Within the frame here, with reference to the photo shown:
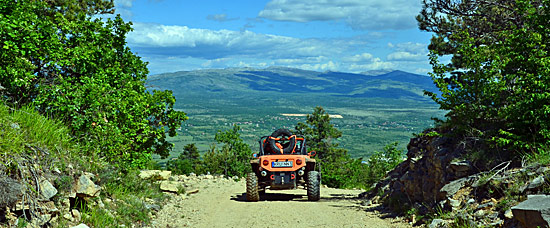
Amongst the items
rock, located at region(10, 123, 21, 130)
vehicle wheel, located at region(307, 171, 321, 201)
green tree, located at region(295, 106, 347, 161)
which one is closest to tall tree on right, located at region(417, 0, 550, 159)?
vehicle wheel, located at region(307, 171, 321, 201)

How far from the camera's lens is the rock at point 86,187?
8.34 m

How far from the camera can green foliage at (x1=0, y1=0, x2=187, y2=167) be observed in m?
10.2

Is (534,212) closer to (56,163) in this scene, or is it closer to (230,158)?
(56,163)

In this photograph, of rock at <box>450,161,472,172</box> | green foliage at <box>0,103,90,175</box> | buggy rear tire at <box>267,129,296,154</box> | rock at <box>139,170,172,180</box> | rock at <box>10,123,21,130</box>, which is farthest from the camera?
rock at <box>139,170,172,180</box>

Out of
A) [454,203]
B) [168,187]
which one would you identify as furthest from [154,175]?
[454,203]

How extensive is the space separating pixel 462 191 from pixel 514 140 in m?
1.53

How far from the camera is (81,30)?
490 inches

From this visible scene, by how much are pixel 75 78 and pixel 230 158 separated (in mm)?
20267

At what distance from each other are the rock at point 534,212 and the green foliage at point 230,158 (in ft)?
74.2

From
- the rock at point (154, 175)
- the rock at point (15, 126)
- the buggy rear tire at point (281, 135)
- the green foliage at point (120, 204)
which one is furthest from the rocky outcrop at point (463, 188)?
the rock at point (154, 175)

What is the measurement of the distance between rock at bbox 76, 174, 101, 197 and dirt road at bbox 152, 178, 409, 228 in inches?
85.0

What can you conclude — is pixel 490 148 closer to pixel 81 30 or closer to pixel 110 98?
pixel 110 98

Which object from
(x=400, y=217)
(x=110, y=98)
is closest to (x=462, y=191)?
(x=400, y=217)

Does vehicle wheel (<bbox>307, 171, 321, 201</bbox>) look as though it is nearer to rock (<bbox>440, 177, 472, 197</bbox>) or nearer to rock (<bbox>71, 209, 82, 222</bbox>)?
rock (<bbox>440, 177, 472, 197</bbox>)
